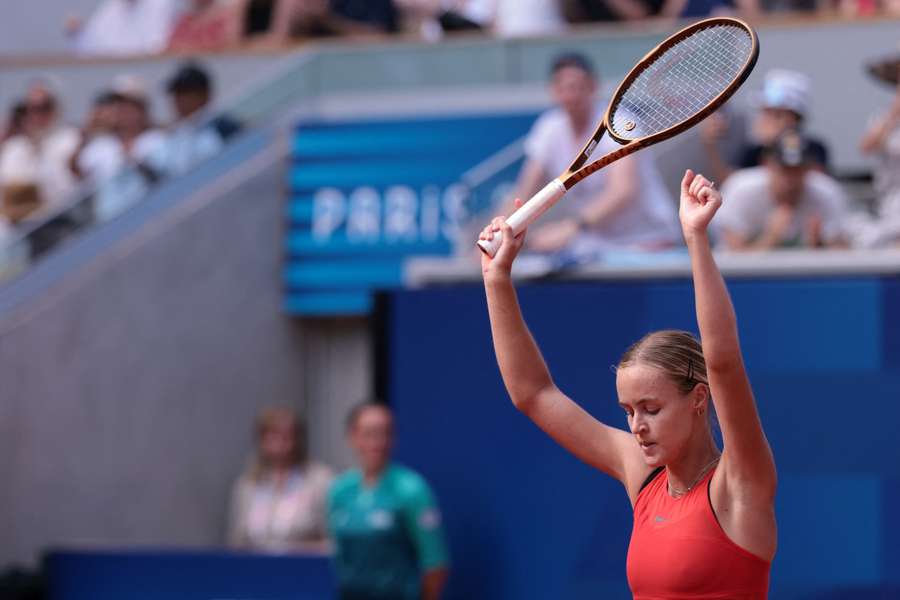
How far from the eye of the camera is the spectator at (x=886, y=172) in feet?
25.0

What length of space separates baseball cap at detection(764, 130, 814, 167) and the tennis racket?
410cm

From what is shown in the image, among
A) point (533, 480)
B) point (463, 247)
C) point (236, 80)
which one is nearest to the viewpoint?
point (533, 480)

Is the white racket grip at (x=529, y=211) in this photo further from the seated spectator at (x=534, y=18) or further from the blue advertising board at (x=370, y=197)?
the seated spectator at (x=534, y=18)

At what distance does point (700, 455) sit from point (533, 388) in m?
0.48

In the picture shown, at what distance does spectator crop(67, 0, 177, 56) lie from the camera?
503 inches

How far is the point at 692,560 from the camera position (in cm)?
331

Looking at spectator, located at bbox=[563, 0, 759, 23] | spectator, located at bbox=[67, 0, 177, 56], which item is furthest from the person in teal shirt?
spectator, located at bbox=[67, 0, 177, 56]

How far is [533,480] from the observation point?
24.9 feet

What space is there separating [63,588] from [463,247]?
110 inches

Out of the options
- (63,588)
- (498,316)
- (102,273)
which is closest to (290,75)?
(102,273)

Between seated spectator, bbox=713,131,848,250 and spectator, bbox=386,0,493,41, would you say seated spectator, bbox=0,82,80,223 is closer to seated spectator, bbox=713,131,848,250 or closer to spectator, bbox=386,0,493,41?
spectator, bbox=386,0,493,41

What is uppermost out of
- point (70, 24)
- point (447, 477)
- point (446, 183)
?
point (70, 24)

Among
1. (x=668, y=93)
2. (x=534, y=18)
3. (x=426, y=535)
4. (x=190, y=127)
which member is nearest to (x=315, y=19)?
(x=190, y=127)

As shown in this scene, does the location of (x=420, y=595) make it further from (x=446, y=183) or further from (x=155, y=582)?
(x=446, y=183)
